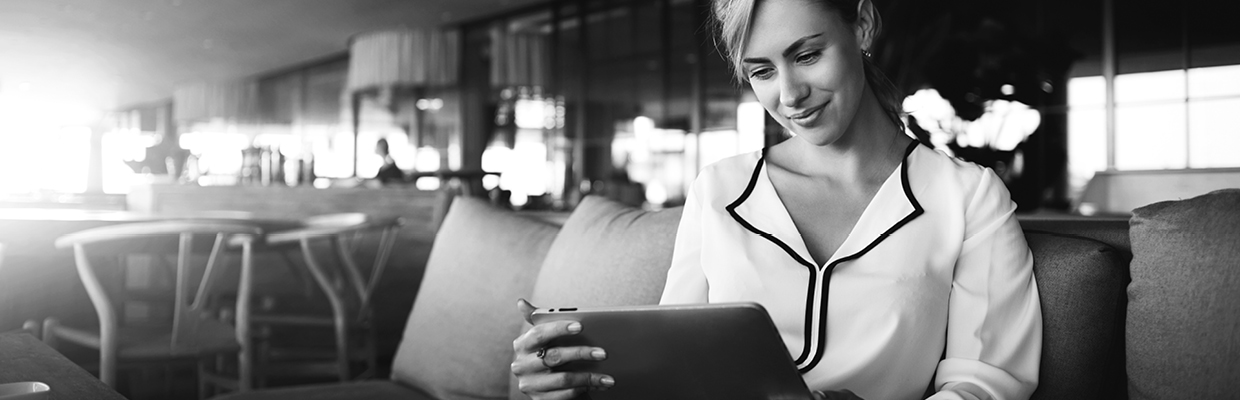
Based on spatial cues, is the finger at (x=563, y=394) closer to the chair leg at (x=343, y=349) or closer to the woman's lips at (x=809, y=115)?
the woman's lips at (x=809, y=115)

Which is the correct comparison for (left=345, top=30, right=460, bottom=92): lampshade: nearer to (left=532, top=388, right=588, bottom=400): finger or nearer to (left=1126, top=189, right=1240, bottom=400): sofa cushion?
(left=532, top=388, right=588, bottom=400): finger

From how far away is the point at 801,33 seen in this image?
1046mm

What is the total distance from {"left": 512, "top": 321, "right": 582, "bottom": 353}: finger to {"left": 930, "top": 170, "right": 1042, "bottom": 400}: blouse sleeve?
0.42 m

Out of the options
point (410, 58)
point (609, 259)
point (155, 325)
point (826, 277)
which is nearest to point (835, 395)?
point (826, 277)

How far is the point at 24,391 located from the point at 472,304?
0.96m

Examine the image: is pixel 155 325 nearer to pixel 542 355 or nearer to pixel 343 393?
pixel 343 393

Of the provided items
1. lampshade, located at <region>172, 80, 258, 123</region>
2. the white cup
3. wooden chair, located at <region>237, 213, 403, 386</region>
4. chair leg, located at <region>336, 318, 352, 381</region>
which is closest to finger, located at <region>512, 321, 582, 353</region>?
the white cup

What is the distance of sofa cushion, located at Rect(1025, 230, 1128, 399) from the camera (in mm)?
1010

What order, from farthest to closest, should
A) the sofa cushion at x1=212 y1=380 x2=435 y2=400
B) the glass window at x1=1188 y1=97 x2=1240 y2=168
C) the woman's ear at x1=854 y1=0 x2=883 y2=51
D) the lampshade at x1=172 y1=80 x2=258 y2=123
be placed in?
1. the lampshade at x1=172 y1=80 x2=258 y2=123
2. the glass window at x1=1188 y1=97 x2=1240 y2=168
3. the sofa cushion at x1=212 y1=380 x2=435 y2=400
4. the woman's ear at x1=854 y1=0 x2=883 y2=51

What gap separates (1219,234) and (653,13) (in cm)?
→ 857

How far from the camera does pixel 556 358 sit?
949 millimetres

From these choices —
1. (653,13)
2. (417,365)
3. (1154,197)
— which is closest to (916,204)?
(417,365)

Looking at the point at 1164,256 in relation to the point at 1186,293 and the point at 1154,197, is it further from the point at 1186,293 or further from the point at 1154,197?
the point at 1154,197

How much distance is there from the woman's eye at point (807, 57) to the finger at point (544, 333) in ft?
1.41
